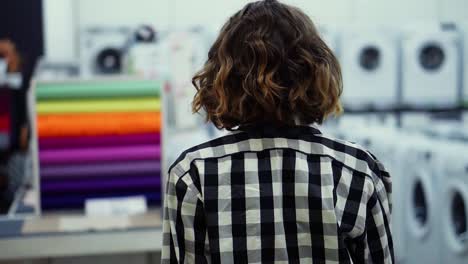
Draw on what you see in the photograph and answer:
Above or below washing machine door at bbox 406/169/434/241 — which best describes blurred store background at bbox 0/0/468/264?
above

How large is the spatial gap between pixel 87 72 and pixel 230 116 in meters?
4.51

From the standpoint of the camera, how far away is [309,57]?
1178 mm

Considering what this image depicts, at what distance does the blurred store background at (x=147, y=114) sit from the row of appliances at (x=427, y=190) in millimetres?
11

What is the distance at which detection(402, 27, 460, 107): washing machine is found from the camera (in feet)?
18.9

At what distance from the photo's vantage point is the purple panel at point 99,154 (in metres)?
2.56

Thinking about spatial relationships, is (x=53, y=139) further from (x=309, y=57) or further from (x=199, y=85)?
(x=309, y=57)

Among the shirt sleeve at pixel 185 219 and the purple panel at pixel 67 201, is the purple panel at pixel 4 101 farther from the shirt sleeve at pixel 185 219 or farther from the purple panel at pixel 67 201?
the shirt sleeve at pixel 185 219

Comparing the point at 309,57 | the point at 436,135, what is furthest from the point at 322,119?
the point at 436,135

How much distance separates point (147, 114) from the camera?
2.60 metres

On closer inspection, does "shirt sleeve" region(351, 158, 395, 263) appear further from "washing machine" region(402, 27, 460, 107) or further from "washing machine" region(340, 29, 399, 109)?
"washing machine" region(402, 27, 460, 107)

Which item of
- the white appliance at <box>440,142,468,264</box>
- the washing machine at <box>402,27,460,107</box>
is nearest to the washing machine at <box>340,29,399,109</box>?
the washing machine at <box>402,27,460,107</box>

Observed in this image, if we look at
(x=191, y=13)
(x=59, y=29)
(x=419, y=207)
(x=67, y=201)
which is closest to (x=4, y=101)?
(x=59, y=29)

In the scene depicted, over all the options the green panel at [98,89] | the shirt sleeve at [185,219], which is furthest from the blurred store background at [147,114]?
the shirt sleeve at [185,219]

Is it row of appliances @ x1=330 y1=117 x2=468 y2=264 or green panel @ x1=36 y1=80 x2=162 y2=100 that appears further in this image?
row of appliances @ x1=330 y1=117 x2=468 y2=264
